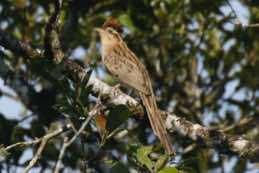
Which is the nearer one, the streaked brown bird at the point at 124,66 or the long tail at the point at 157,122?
the long tail at the point at 157,122

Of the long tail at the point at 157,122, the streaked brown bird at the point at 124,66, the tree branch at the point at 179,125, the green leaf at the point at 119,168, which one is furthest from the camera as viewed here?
the streaked brown bird at the point at 124,66

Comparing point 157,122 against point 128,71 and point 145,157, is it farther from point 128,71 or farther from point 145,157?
point 145,157

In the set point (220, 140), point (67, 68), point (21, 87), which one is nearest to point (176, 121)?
point (220, 140)

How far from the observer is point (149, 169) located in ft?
12.8

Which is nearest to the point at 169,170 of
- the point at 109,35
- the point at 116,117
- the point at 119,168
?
the point at 119,168

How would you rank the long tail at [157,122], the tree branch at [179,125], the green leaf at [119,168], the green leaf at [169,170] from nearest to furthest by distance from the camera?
the green leaf at [169,170] < the green leaf at [119,168] < the long tail at [157,122] < the tree branch at [179,125]

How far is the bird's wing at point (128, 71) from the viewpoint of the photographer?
5857mm

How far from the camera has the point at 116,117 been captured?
4102 mm

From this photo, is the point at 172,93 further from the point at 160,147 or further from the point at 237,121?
the point at 160,147

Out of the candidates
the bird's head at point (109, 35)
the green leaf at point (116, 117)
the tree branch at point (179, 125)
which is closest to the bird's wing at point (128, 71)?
the bird's head at point (109, 35)

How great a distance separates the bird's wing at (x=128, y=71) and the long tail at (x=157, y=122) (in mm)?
233

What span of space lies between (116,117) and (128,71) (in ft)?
6.27

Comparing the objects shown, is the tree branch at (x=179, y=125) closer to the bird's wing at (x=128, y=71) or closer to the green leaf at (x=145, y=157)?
the bird's wing at (x=128, y=71)

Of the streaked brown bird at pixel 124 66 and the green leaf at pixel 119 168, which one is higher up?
the green leaf at pixel 119 168
